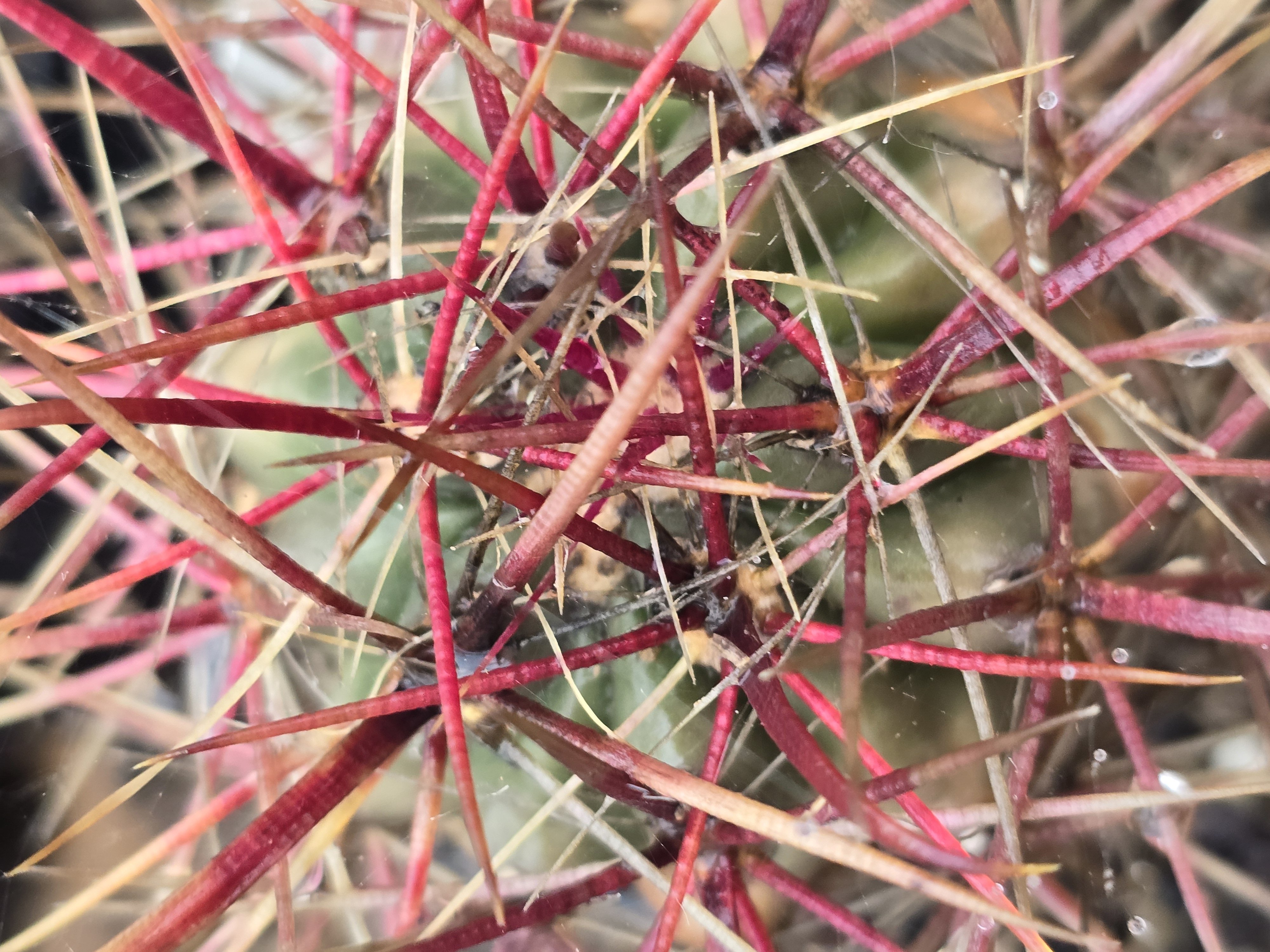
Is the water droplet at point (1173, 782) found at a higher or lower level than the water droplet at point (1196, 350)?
lower

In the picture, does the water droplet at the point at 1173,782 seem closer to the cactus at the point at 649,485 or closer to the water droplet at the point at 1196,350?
the cactus at the point at 649,485

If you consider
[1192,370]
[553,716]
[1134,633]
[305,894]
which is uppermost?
[1192,370]

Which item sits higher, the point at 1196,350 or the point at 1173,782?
the point at 1196,350

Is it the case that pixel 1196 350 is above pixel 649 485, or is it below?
above

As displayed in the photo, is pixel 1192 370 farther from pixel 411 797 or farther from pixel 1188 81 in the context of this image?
pixel 411 797

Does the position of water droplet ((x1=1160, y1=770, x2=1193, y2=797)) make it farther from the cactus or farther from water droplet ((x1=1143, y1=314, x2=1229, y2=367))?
water droplet ((x1=1143, y1=314, x2=1229, y2=367))

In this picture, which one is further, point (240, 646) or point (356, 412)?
point (240, 646)

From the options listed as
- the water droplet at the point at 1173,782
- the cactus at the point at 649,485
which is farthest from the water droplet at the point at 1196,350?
the water droplet at the point at 1173,782

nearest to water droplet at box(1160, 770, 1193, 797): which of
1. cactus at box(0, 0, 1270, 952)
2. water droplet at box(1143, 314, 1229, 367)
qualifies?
cactus at box(0, 0, 1270, 952)

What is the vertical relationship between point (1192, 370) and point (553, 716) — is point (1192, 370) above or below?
above

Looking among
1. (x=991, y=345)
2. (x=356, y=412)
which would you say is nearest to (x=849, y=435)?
(x=991, y=345)

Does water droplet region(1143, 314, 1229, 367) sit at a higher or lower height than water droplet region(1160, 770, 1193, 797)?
higher
